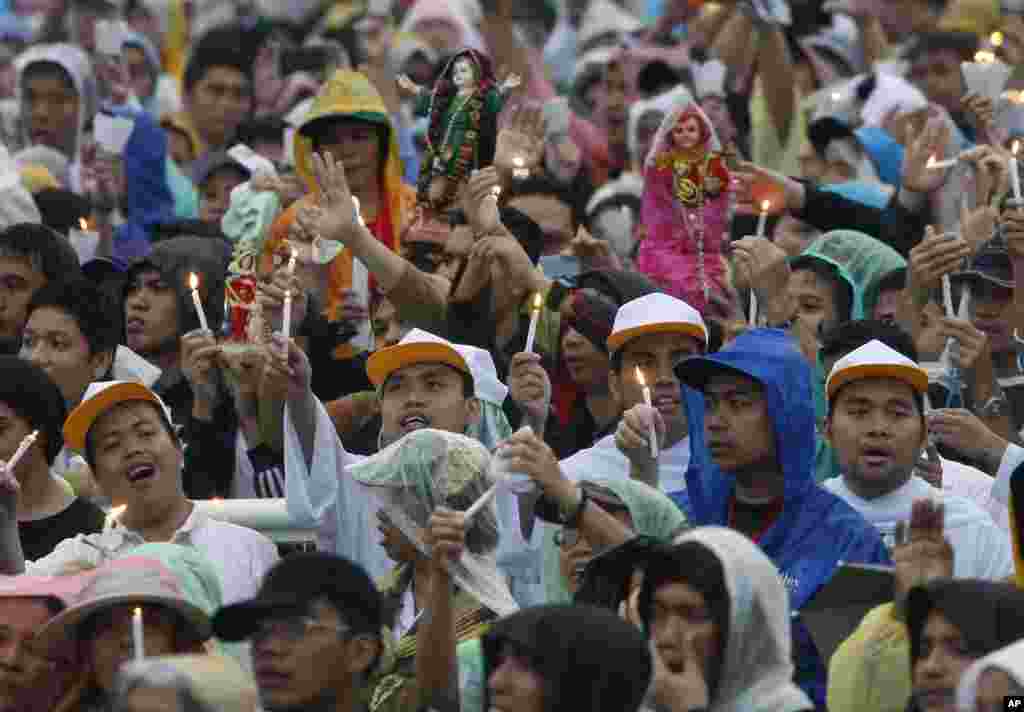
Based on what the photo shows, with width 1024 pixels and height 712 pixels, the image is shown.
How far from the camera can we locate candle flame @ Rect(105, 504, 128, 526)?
923 centimetres

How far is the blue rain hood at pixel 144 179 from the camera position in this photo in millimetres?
13938

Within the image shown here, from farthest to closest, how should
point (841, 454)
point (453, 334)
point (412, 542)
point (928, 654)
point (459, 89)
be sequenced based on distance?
point (459, 89)
point (453, 334)
point (841, 454)
point (412, 542)
point (928, 654)

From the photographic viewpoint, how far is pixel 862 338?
10383mm

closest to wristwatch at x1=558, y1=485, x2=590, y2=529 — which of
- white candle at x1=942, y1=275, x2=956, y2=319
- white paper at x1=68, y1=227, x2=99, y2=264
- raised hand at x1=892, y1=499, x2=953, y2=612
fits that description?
raised hand at x1=892, y1=499, x2=953, y2=612

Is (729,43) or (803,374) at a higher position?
(729,43)

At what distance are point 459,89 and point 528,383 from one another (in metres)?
1.88

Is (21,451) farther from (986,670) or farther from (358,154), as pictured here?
(986,670)

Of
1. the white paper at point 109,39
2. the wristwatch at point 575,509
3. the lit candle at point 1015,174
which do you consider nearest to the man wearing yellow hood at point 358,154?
the lit candle at point 1015,174

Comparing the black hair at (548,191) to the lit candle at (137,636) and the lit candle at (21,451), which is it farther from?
the lit candle at (137,636)

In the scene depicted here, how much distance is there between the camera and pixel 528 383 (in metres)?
10.2

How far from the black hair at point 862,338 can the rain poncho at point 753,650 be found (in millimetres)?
2493

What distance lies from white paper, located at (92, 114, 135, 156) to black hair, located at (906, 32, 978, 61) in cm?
375

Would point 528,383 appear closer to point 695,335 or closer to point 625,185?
point 695,335

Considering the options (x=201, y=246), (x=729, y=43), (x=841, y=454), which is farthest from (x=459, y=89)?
(x=729, y=43)
